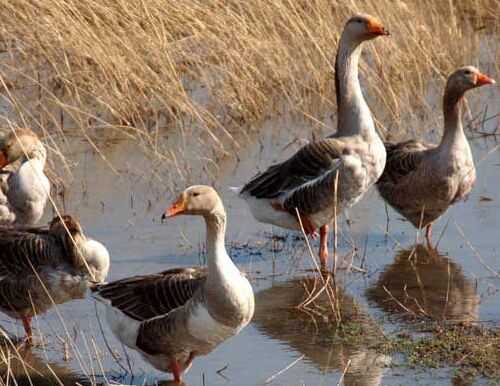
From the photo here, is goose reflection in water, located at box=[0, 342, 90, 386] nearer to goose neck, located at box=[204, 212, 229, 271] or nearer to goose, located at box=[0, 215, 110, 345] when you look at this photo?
goose, located at box=[0, 215, 110, 345]

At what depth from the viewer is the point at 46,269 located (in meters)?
7.60

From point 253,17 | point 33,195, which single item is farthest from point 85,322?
point 253,17

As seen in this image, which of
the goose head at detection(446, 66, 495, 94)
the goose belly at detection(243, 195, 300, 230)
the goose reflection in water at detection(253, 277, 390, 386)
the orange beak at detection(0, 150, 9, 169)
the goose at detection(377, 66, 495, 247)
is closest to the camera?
the goose reflection in water at detection(253, 277, 390, 386)

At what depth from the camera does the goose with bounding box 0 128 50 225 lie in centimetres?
927

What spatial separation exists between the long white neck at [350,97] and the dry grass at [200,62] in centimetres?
147

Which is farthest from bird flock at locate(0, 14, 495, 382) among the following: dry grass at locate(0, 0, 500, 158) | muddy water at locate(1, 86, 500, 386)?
dry grass at locate(0, 0, 500, 158)

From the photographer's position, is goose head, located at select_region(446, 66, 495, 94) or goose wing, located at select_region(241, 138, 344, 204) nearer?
goose wing, located at select_region(241, 138, 344, 204)

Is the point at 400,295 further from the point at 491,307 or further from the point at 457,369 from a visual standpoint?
the point at 457,369

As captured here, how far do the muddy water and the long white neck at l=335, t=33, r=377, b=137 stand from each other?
907 mm

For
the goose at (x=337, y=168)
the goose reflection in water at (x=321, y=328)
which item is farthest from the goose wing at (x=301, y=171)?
the goose reflection in water at (x=321, y=328)

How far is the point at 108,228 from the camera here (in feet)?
32.0

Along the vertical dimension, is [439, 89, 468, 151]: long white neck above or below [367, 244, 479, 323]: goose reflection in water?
above

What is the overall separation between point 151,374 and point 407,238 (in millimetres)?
3404

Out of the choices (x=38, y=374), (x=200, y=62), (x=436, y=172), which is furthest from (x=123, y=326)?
(x=200, y=62)
